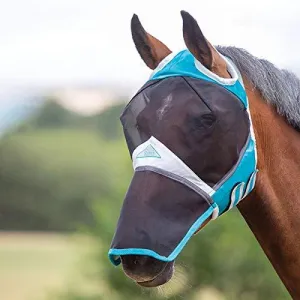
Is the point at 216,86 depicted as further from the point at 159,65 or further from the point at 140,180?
the point at 140,180

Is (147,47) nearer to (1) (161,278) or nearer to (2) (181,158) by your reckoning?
(2) (181,158)

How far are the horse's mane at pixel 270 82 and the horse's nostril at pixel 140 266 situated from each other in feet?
2.90

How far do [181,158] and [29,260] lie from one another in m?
13.7

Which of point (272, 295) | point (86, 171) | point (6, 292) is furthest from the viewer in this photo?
point (86, 171)

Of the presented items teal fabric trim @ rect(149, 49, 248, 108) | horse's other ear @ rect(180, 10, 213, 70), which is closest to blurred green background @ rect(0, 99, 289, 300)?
teal fabric trim @ rect(149, 49, 248, 108)

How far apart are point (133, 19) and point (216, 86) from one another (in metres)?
0.48

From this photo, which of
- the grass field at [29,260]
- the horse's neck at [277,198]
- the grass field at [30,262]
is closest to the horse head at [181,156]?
the horse's neck at [277,198]

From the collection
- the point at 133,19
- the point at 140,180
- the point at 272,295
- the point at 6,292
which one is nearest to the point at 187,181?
the point at 140,180

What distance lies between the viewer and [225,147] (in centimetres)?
264

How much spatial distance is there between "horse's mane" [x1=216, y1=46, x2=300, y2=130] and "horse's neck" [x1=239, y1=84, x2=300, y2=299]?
0.04 m

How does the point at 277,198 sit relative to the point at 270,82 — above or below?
below

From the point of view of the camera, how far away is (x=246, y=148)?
272cm

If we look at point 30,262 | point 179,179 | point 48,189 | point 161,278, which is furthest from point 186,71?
point 30,262

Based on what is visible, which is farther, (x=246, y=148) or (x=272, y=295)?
(x=272, y=295)
